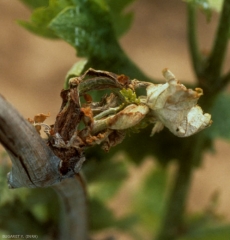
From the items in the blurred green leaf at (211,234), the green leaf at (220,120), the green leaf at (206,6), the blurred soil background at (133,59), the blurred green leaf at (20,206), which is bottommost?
the blurred soil background at (133,59)

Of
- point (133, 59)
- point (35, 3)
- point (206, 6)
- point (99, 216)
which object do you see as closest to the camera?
point (206, 6)

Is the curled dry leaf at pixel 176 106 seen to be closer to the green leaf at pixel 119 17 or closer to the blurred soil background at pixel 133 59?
the green leaf at pixel 119 17

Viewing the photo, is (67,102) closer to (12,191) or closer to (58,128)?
(58,128)

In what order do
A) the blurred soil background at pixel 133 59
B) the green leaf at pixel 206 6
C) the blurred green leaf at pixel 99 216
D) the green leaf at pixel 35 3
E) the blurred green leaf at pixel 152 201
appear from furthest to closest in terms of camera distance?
the blurred soil background at pixel 133 59
the blurred green leaf at pixel 152 201
the blurred green leaf at pixel 99 216
the green leaf at pixel 35 3
the green leaf at pixel 206 6

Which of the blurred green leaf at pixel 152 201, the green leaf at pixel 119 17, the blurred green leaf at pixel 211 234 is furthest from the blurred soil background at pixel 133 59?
the green leaf at pixel 119 17

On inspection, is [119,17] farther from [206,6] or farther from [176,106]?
[176,106]

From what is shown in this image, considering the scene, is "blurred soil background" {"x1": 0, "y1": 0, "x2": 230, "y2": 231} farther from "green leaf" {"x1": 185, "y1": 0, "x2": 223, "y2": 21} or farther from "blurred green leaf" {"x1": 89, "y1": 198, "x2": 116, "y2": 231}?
"green leaf" {"x1": 185, "y1": 0, "x2": 223, "y2": 21}

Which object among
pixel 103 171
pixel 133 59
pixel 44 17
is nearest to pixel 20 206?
pixel 103 171
